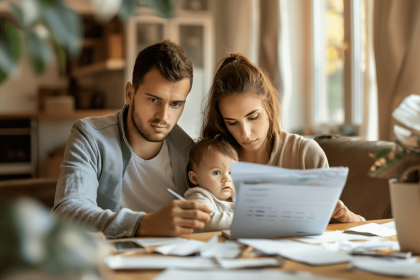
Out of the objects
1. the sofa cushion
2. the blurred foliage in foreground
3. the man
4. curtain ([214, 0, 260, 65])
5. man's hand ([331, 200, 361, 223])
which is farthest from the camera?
curtain ([214, 0, 260, 65])

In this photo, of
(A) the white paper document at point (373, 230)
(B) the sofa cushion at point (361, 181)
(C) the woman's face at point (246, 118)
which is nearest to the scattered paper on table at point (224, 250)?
(A) the white paper document at point (373, 230)

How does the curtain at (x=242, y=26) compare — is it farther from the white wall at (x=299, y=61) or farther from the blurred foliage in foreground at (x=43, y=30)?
the blurred foliage in foreground at (x=43, y=30)

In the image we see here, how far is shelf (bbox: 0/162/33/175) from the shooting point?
4.82 meters

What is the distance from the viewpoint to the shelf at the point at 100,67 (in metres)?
5.05

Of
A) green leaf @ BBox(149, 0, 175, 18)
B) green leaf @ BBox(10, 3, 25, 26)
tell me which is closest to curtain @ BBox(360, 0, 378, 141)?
green leaf @ BBox(149, 0, 175, 18)

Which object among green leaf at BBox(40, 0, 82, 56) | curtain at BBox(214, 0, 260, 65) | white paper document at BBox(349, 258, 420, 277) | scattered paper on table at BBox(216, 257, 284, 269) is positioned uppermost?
curtain at BBox(214, 0, 260, 65)

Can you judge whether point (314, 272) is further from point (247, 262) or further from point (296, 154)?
point (296, 154)

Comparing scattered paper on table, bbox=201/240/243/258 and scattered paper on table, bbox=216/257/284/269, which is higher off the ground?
scattered paper on table, bbox=216/257/284/269

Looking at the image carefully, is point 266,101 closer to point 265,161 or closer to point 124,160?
point 265,161

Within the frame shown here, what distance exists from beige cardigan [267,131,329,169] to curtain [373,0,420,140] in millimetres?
1049

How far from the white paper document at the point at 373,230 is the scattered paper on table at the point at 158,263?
0.47m

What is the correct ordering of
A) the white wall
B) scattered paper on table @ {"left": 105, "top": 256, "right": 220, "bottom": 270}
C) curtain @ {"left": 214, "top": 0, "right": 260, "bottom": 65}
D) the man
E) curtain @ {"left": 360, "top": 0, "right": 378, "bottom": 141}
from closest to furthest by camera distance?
scattered paper on table @ {"left": 105, "top": 256, "right": 220, "bottom": 270}, the man, curtain @ {"left": 360, "top": 0, "right": 378, "bottom": 141}, curtain @ {"left": 214, "top": 0, "right": 260, "bottom": 65}, the white wall

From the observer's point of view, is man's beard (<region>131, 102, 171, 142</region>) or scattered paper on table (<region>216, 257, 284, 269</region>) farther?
man's beard (<region>131, 102, 171, 142</region>)

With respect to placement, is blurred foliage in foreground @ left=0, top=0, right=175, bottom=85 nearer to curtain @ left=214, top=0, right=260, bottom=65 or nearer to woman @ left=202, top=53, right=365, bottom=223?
woman @ left=202, top=53, right=365, bottom=223
